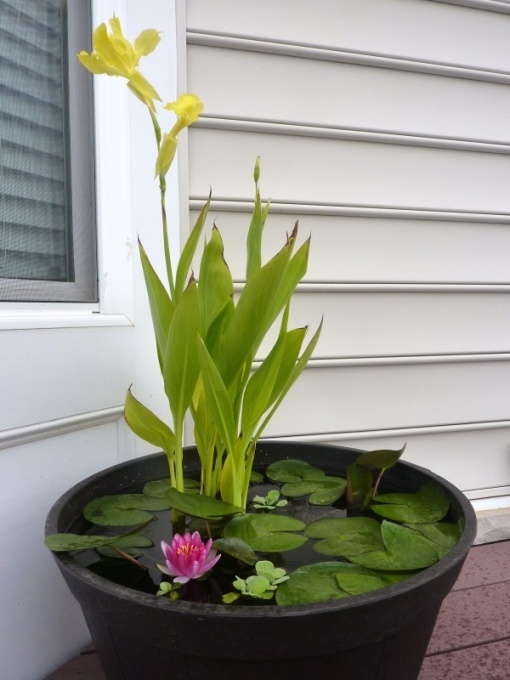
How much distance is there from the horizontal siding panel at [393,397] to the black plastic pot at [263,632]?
0.67 meters

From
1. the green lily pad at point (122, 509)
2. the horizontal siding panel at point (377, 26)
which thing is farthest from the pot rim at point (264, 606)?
the horizontal siding panel at point (377, 26)

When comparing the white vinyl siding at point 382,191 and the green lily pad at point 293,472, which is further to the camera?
the white vinyl siding at point 382,191

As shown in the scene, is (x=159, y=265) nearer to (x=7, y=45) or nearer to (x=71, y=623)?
(x=7, y=45)

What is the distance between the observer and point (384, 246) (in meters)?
1.29

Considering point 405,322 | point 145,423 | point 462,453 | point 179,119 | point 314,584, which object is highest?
point 179,119

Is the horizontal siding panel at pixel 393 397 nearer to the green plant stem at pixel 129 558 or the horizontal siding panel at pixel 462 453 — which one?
the horizontal siding panel at pixel 462 453

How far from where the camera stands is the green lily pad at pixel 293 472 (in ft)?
3.06

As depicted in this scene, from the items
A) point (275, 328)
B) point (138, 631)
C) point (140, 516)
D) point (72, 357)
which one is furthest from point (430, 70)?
point (138, 631)

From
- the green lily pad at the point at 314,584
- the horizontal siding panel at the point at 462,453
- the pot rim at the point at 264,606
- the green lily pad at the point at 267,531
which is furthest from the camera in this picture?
the horizontal siding panel at the point at 462,453

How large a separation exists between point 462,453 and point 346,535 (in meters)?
0.80

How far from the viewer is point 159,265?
1.08 m

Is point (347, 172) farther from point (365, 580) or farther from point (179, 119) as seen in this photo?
point (365, 580)

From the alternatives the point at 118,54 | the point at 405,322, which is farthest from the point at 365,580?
the point at 405,322

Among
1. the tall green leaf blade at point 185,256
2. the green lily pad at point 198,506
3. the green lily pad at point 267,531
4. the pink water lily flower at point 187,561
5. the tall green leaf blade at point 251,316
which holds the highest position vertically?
the tall green leaf blade at point 185,256
